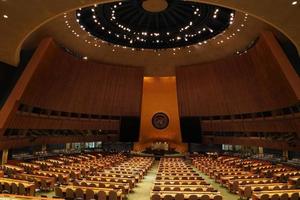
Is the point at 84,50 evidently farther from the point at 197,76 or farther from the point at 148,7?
the point at 197,76

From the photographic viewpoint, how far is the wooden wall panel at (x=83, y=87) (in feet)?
81.8

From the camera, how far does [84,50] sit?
28.8 m

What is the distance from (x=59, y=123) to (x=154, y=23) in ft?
48.1

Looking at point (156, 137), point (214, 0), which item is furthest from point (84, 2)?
point (156, 137)

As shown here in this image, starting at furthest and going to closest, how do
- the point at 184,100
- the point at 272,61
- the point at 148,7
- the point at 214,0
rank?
the point at 184,100 < the point at 148,7 < the point at 272,61 < the point at 214,0

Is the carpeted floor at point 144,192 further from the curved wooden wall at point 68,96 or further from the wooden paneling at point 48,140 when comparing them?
the curved wooden wall at point 68,96

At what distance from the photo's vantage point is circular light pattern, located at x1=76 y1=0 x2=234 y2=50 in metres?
23.8

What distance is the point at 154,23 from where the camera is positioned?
93.6 ft

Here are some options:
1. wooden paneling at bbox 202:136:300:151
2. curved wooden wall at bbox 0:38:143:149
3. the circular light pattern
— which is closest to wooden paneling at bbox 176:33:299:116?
wooden paneling at bbox 202:136:300:151

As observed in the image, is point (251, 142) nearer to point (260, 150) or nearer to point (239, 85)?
point (260, 150)

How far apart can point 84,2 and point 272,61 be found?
15.3 m

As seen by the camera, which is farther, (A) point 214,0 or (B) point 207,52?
(B) point 207,52

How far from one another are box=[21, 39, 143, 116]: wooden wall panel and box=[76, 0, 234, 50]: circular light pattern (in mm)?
4506

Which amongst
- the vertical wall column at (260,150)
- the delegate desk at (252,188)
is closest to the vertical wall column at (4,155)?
the delegate desk at (252,188)
